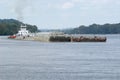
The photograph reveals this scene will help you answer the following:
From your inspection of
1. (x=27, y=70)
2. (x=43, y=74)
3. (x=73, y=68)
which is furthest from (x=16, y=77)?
(x=73, y=68)

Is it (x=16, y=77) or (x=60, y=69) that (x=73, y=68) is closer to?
(x=60, y=69)

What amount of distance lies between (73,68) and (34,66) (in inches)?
210

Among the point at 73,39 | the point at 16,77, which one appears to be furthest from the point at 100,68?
the point at 73,39

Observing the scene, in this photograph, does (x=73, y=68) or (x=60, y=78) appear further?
(x=73, y=68)

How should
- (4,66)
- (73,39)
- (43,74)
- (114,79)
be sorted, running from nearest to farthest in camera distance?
(114,79) → (43,74) → (4,66) → (73,39)

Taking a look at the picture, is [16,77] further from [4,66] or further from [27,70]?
[4,66]

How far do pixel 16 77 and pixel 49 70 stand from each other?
7336 mm

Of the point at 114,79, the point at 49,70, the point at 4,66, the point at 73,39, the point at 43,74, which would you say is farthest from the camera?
the point at 73,39

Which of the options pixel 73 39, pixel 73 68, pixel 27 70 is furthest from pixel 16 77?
pixel 73 39

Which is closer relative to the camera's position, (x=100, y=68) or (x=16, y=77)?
(x=16, y=77)

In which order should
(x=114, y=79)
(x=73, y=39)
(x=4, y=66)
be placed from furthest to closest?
(x=73, y=39), (x=4, y=66), (x=114, y=79)

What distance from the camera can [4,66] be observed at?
Result: 58438 millimetres

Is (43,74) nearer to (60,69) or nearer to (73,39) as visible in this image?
(60,69)

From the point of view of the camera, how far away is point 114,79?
44812mm
